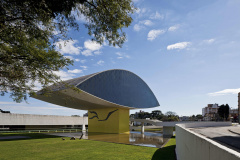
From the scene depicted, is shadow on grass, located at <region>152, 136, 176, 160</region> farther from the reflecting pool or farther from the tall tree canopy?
the tall tree canopy

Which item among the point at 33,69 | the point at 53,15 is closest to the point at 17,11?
the point at 53,15

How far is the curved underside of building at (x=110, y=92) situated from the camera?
3158 cm

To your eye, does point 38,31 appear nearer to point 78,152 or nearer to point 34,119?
point 78,152

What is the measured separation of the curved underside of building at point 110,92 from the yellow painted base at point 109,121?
7.94 ft

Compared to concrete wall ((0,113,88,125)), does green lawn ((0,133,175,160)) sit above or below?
above

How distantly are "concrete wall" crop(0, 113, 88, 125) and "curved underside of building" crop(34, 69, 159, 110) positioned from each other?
22.1ft

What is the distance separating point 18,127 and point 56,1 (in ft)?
139

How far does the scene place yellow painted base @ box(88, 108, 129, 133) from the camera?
36.8 metres

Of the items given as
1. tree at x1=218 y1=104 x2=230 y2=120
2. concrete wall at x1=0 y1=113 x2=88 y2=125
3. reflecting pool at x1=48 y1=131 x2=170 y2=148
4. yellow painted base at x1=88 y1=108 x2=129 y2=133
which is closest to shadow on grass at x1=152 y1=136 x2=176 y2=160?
reflecting pool at x1=48 y1=131 x2=170 y2=148

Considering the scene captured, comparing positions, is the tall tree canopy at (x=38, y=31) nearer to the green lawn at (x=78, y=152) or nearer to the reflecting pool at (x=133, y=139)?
the green lawn at (x=78, y=152)

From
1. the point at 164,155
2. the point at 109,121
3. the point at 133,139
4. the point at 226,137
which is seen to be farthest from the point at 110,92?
the point at 226,137

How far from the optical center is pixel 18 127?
40688 millimetres

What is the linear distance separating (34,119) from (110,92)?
1969 cm

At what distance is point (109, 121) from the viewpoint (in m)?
38.0
